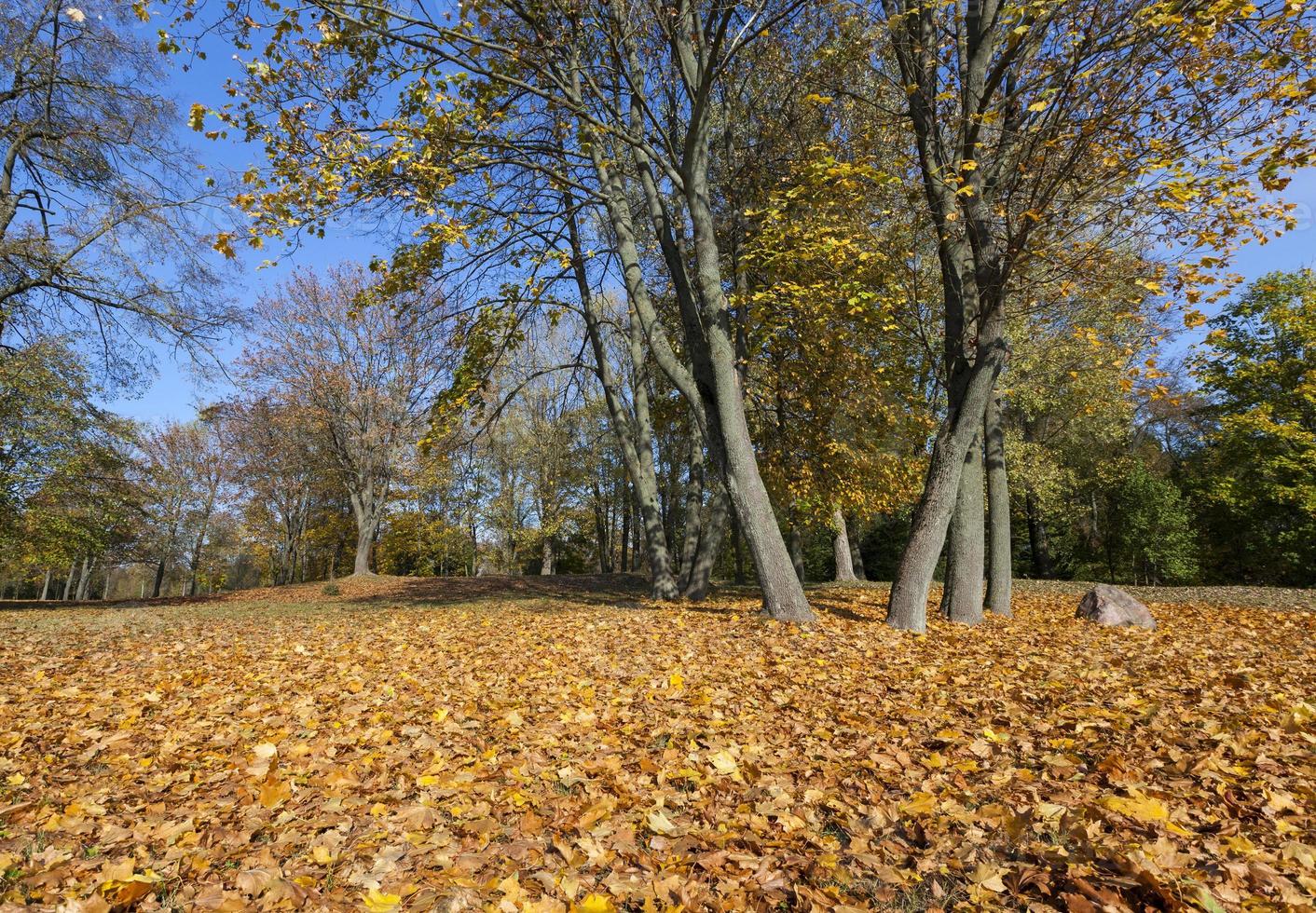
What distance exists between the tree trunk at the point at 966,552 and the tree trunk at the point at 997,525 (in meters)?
1.54

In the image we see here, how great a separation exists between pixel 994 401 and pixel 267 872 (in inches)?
459

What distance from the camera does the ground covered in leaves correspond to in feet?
8.74

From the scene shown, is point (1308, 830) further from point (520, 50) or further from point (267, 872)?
point (520, 50)

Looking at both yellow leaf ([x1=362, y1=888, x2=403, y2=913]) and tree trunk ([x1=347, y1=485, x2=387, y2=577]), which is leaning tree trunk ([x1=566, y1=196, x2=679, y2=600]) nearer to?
yellow leaf ([x1=362, y1=888, x2=403, y2=913])

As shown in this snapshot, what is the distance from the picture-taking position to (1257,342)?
21.7m

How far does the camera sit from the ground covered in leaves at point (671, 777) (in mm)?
2664

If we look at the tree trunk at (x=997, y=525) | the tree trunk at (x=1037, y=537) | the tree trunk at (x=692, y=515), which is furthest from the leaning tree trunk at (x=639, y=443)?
the tree trunk at (x=1037, y=537)

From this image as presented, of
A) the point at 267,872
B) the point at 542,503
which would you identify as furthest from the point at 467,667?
the point at 542,503

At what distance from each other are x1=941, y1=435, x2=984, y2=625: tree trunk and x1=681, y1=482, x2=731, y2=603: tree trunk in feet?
14.6

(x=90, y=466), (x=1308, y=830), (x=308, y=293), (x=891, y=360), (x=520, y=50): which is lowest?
(x=1308, y=830)

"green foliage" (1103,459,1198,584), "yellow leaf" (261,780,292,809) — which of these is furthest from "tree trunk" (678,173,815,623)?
"green foliage" (1103,459,1198,584)

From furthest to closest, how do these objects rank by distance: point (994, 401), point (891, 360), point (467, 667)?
point (891, 360)
point (994, 401)
point (467, 667)

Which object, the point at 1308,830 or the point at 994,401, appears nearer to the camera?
the point at 1308,830

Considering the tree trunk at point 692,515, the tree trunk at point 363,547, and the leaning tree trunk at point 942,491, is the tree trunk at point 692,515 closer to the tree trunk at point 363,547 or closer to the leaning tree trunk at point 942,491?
the leaning tree trunk at point 942,491
